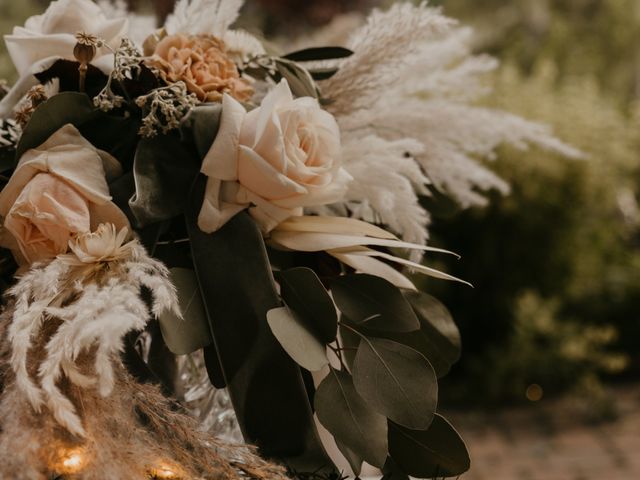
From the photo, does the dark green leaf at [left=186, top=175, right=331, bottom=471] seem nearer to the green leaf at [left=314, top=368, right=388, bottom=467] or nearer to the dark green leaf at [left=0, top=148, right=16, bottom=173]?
the green leaf at [left=314, top=368, right=388, bottom=467]

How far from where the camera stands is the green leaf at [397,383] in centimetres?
63

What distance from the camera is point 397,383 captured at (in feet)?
2.10

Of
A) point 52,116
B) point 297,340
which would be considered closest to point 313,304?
point 297,340

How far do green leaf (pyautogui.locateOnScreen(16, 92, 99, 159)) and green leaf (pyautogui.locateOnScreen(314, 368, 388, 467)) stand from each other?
12.6 inches

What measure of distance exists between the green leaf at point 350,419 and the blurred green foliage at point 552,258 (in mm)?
2593

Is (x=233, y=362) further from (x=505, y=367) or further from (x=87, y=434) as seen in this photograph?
(x=505, y=367)

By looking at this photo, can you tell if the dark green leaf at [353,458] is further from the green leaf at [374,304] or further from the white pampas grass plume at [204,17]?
the white pampas grass plume at [204,17]

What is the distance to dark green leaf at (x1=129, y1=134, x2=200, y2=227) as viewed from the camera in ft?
2.11

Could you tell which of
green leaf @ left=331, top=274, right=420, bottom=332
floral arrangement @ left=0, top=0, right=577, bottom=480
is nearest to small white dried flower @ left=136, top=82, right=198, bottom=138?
floral arrangement @ left=0, top=0, right=577, bottom=480

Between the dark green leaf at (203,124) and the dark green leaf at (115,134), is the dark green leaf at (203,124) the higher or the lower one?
the higher one

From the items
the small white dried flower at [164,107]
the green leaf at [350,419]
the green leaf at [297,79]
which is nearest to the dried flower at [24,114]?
the small white dried flower at [164,107]

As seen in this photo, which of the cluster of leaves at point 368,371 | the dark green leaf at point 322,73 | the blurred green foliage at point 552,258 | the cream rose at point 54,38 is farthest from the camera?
the blurred green foliage at point 552,258

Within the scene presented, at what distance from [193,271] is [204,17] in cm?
28

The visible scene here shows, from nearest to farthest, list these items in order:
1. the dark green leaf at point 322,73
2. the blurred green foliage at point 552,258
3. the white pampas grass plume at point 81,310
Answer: the white pampas grass plume at point 81,310 → the dark green leaf at point 322,73 → the blurred green foliage at point 552,258
